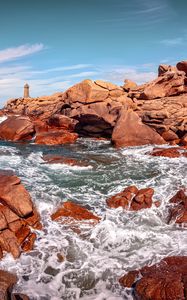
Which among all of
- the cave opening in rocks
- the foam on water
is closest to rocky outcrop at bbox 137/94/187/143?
the cave opening in rocks

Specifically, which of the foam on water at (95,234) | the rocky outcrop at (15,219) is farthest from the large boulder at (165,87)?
the rocky outcrop at (15,219)

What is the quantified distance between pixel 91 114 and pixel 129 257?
1880 centimetres

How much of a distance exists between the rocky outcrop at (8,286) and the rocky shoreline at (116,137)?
0.09 ft

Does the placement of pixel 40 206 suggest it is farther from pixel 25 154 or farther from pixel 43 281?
pixel 25 154

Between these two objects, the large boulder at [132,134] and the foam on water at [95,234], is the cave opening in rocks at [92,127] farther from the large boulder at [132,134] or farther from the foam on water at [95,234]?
the foam on water at [95,234]

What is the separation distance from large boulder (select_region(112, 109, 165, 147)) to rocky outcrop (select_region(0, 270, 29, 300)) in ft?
55.9

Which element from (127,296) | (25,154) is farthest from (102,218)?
(25,154)

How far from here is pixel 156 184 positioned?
15609 millimetres

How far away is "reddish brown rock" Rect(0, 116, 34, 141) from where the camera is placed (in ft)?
92.1

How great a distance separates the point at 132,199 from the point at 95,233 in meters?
2.94

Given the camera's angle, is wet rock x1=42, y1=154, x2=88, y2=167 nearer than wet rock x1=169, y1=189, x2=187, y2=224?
No

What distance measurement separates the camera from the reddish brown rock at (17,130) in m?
28.1

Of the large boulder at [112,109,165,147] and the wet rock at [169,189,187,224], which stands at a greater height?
the large boulder at [112,109,165,147]

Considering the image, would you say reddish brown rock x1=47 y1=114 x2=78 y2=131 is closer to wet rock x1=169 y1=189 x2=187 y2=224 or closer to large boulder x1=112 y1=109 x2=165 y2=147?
large boulder x1=112 y1=109 x2=165 y2=147
